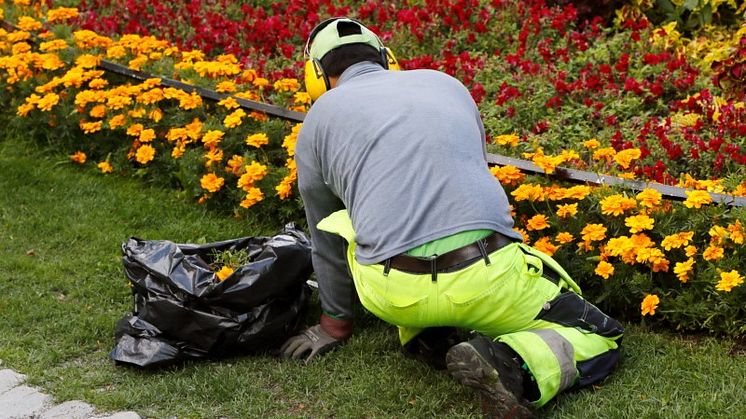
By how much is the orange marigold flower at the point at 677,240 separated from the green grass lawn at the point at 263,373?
1.27 feet

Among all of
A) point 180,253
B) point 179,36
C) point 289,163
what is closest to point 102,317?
point 180,253

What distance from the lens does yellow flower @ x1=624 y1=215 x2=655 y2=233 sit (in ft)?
14.0

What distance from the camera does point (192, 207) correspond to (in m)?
6.05

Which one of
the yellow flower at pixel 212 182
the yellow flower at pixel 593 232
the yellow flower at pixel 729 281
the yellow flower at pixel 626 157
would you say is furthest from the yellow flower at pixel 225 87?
the yellow flower at pixel 729 281

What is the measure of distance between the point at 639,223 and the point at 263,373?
1.72m

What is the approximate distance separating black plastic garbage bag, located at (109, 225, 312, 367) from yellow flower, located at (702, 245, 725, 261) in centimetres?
169

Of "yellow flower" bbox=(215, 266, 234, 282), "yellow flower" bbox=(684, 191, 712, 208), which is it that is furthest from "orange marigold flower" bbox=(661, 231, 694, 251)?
"yellow flower" bbox=(215, 266, 234, 282)

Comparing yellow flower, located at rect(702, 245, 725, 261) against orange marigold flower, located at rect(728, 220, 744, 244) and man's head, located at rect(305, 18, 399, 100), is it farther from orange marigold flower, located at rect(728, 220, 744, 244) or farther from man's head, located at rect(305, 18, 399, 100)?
man's head, located at rect(305, 18, 399, 100)

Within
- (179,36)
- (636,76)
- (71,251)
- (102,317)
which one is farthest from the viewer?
(179,36)

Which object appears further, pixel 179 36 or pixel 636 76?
pixel 179 36

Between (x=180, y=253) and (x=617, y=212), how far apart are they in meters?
1.92

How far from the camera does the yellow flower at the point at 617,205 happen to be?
4.41 m

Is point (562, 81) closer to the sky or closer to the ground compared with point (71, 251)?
closer to the sky

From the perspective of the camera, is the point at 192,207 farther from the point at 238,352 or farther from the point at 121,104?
the point at 238,352
